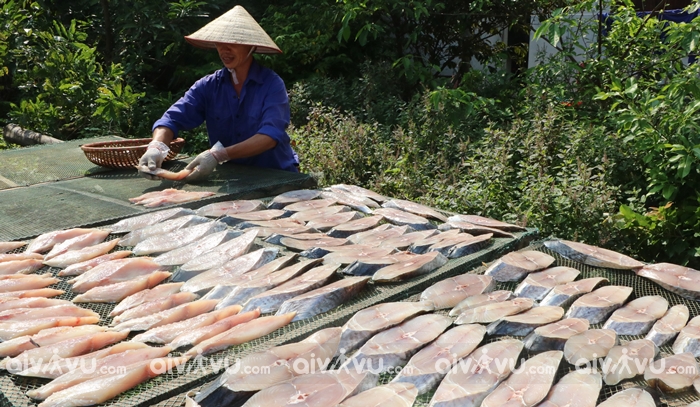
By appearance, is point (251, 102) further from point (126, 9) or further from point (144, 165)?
point (126, 9)

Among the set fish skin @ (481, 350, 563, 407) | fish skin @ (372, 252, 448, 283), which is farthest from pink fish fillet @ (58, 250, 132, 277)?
fish skin @ (481, 350, 563, 407)

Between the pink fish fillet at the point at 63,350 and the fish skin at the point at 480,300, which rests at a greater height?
the pink fish fillet at the point at 63,350

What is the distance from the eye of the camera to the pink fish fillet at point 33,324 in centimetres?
216

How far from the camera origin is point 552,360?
1982 millimetres

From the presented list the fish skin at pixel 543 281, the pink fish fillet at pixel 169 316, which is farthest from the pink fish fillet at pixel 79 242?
the fish skin at pixel 543 281

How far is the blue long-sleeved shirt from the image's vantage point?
454 cm

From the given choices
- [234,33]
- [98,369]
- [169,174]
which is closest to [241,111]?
[234,33]

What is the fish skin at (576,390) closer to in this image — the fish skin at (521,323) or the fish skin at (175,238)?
the fish skin at (521,323)

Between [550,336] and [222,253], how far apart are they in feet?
4.51

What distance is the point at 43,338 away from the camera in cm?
212

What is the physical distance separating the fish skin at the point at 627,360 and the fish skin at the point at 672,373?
0.03 meters

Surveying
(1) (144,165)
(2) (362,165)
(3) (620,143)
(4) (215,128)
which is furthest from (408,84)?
(1) (144,165)

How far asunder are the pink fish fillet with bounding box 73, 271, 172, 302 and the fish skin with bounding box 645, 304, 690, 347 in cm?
181

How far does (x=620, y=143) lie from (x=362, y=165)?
2255 mm
